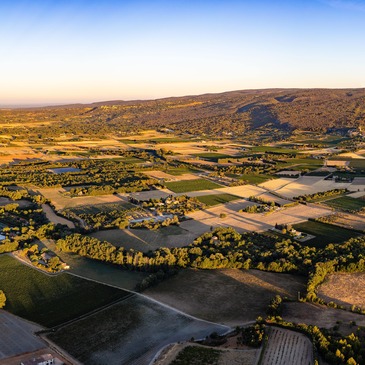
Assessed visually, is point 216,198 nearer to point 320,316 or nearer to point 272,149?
point 320,316

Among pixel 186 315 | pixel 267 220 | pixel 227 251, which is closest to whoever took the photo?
pixel 186 315

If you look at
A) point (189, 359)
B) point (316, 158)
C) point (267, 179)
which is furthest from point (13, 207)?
point (316, 158)

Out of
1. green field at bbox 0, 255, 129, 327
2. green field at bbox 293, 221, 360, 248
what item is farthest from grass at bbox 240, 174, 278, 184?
green field at bbox 0, 255, 129, 327

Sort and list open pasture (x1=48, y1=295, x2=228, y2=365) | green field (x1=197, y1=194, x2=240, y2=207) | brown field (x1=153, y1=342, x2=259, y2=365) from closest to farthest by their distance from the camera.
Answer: brown field (x1=153, y1=342, x2=259, y2=365)
open pasture (x1=48, y1=295, x2=228, y2=365)
green field (x1=197, y1=194, x2=240, y2=207)

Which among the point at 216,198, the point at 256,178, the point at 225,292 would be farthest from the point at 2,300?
the point at 256,178

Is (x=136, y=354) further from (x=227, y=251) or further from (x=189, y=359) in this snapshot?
(x=227, y=251)

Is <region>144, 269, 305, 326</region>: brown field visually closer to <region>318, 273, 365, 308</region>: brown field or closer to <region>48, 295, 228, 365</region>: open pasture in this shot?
<region>48, 295, 228, 365</region>: open pasture
